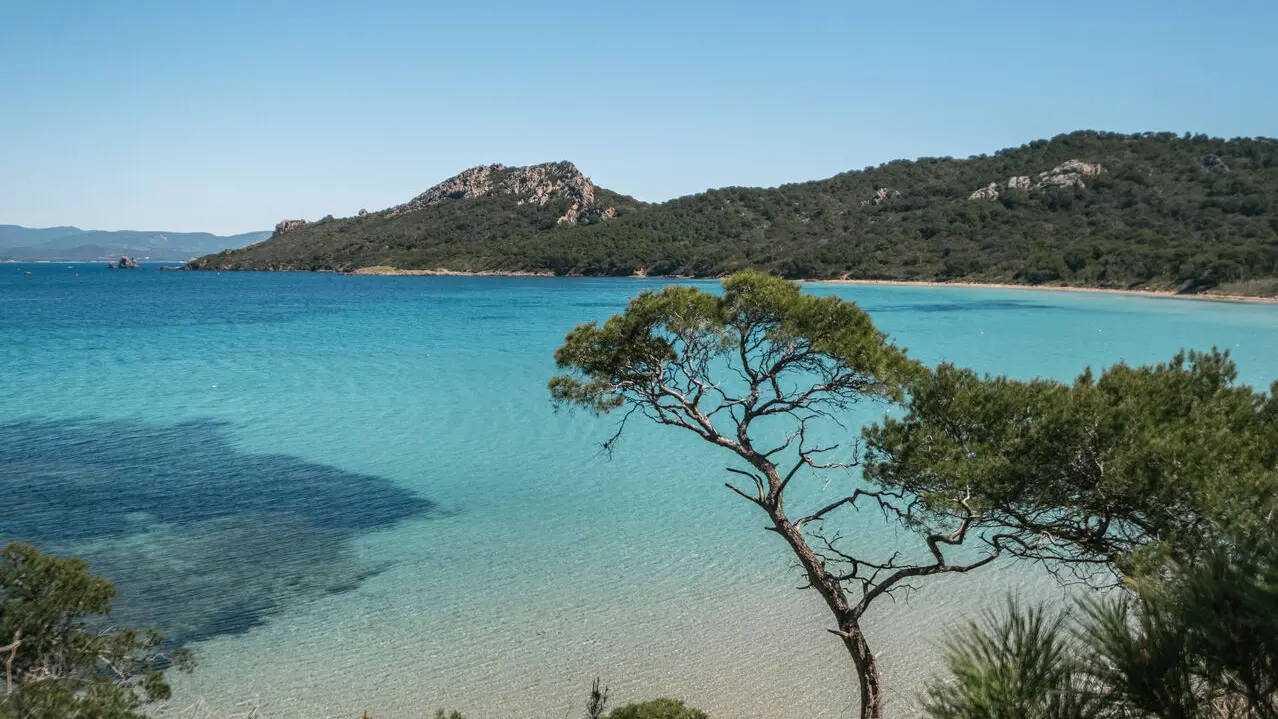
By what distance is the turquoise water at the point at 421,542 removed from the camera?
340 inches

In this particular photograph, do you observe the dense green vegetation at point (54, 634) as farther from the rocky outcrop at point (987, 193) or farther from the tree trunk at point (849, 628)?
the rocky outcrop at point (987, 193)

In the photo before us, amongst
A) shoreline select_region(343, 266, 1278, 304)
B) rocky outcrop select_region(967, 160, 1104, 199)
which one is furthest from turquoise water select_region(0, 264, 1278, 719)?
rocky outcrop select_region(967, 160, 1104, 199)

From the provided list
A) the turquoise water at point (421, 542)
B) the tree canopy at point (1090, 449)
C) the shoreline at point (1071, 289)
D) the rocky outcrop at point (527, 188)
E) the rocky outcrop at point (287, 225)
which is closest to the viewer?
the tree canopy at point (1090, 449)

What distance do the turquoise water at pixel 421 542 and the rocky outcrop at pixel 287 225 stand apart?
5954 inches

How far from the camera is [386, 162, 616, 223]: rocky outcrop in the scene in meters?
136

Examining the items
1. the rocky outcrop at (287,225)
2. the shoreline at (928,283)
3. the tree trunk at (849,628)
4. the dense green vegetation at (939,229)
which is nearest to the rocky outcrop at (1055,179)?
the dense green vegetation at (939,229)

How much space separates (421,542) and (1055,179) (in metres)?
93.1

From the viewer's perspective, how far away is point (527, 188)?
144875 mm

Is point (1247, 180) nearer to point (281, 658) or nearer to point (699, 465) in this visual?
point (699, 465)

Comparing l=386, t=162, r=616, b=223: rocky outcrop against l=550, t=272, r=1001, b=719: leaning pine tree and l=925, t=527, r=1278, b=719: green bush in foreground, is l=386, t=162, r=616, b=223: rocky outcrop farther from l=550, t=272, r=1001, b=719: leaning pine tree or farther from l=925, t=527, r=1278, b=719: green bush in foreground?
l=925, t=527, r=1278, b=719: green bush in foreground

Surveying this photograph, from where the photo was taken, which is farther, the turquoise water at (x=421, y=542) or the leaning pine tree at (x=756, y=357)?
the turquoise water at (x=421, y=542)

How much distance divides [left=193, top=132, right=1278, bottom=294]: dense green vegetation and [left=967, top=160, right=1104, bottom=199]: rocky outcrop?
1.10 meters

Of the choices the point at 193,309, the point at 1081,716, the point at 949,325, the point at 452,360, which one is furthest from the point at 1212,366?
the point at 193,309

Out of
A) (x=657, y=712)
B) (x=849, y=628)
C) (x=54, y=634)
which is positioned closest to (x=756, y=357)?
(x=849, y=628)
